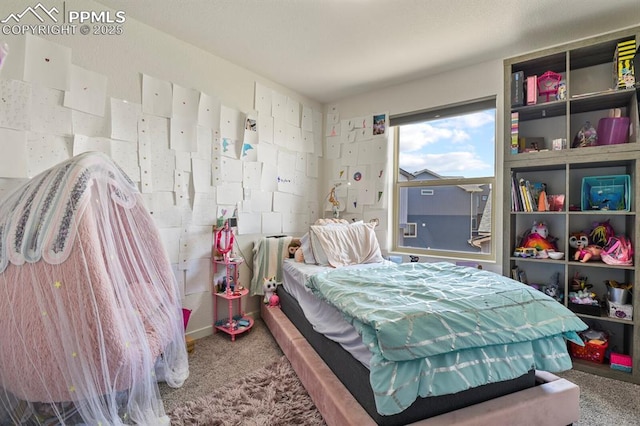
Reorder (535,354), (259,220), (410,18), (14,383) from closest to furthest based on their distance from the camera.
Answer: (14,383) < (535,354) < (410,18) < (259,220)

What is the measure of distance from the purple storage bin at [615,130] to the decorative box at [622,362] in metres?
1.57

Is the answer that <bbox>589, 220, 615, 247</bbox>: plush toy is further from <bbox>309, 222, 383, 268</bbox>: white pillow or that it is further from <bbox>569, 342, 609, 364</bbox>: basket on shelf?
<bbox>309, 222, 383, 268</bbox>: white pillow

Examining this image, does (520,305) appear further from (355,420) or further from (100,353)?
(100,353)

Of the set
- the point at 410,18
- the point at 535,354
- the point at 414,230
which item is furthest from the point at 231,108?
the point at 535,354

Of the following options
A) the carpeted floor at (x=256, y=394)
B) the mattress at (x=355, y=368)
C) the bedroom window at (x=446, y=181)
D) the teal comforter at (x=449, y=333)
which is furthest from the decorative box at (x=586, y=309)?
the mattress at (x=355, y=368)

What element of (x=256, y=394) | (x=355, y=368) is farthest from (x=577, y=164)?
(x=256, y=394)

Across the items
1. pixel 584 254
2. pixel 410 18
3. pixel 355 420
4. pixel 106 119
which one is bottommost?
pixel 355 420

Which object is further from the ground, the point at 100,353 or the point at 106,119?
the point at 106,119

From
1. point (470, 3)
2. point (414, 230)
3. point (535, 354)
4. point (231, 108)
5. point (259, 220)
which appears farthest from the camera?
point (414, 230)

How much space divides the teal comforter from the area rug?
63 centimetres

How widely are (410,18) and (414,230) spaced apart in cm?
205

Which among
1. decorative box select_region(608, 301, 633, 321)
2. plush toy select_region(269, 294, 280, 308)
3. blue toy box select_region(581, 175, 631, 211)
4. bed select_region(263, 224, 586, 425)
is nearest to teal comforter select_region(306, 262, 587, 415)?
bed select_region(263, 224, 586, 425)

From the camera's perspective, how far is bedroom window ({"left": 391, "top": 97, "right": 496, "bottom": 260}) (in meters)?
2.91

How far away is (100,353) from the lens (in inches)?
47.4
